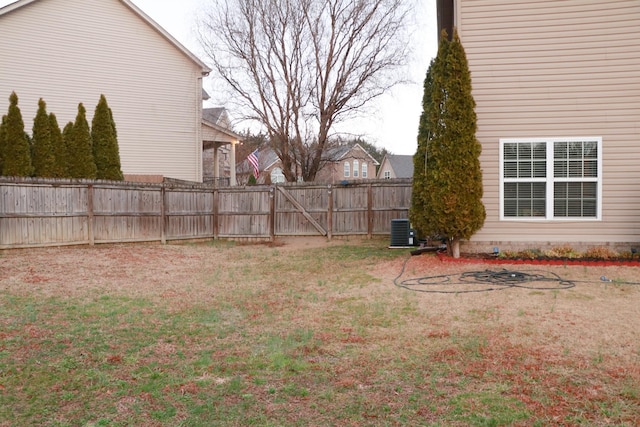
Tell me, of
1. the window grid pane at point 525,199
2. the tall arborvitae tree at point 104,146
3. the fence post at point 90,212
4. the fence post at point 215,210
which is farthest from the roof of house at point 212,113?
the window grid pane at point 525,199

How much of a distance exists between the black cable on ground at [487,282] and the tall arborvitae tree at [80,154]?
398 inches

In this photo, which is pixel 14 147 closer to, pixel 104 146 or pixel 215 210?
pixel 104 146

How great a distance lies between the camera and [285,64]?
2373 cm

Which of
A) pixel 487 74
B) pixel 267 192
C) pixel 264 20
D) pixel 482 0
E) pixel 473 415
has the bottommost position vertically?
pixel 473 415

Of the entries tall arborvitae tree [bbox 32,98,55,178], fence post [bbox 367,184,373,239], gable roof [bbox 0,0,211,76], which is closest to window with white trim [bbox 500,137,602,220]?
fence post [bbox 367,184,373,239]

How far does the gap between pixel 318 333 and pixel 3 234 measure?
9.54 m

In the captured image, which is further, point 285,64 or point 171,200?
point 285,64

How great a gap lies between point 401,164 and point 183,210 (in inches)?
1517

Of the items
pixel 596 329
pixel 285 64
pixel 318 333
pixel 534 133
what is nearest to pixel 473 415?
pixel 318 333

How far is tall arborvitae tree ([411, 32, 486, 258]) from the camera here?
9875mm

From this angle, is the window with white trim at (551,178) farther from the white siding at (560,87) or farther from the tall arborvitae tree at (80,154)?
the tall arborvitae tree at (80,154)

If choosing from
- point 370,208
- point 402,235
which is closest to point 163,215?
point 370,208

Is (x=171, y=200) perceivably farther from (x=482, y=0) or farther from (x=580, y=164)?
(x=580, y=164)

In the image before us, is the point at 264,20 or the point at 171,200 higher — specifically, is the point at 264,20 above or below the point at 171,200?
above
